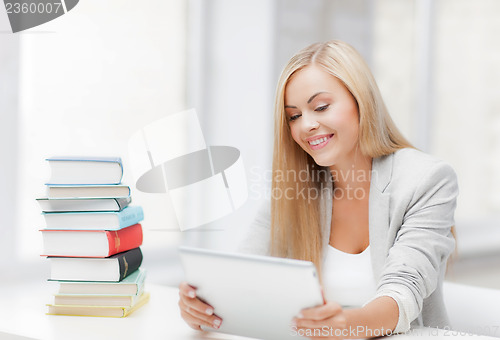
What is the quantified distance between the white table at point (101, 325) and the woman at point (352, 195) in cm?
24

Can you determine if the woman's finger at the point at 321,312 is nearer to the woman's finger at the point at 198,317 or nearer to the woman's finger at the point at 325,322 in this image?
the woman's finger at the point at 325,322

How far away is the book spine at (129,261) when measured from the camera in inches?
55.9

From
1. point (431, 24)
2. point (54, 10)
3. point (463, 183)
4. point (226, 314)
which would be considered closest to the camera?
point (226, 314)

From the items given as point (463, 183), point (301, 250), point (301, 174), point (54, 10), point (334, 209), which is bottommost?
point (463, 183)

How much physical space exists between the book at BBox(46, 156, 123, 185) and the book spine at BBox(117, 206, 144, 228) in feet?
0.28

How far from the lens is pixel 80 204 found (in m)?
1.42

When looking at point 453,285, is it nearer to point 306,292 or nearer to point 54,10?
point 306,292

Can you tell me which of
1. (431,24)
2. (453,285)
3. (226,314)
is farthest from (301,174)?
(431,24)

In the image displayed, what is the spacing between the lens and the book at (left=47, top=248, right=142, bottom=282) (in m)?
1.41

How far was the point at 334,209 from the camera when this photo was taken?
5.66 ft

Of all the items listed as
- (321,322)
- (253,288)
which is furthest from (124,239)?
(321,322)

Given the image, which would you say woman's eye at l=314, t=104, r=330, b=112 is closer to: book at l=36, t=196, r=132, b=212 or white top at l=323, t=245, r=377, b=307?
white top at l=323, t=245, r=377, b=307

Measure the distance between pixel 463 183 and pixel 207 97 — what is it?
2.07m

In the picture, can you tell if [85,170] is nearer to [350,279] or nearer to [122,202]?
[122,202]
